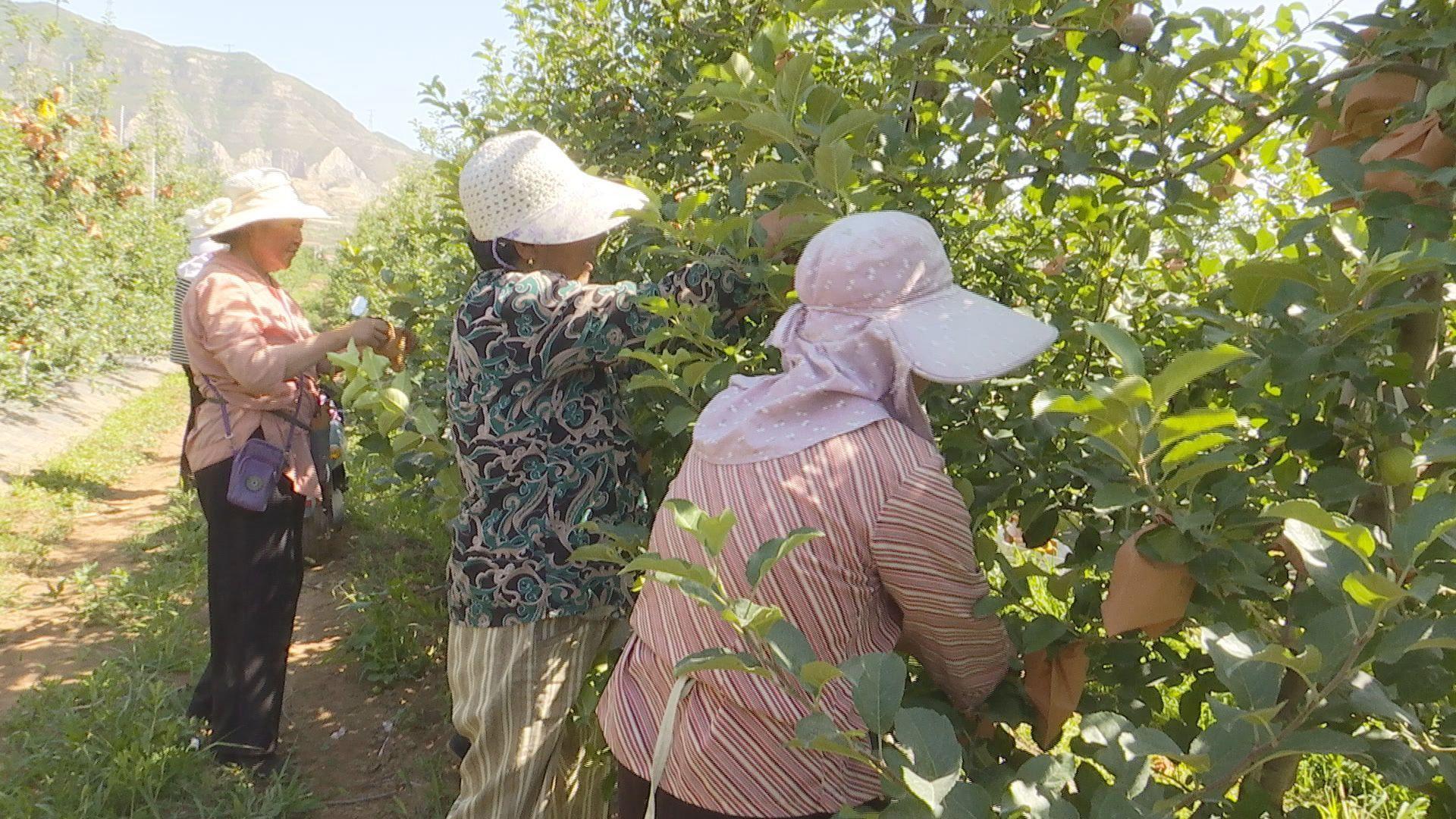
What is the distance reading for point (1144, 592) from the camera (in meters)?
1.05

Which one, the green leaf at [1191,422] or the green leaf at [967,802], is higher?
the green leaf at [1191,422]

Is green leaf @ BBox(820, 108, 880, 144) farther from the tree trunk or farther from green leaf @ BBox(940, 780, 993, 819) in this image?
green leaf @ BBox(940, 780, 993, 819)

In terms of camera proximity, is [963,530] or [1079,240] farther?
[1079,240]

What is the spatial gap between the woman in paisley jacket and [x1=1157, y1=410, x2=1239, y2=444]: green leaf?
3.19 feet

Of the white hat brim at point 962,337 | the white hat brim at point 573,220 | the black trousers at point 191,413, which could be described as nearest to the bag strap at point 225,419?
the black trousers at point 191,413

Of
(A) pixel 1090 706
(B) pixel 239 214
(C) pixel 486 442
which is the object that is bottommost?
(A) pixel 1090 706

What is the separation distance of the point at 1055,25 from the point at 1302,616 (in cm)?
97

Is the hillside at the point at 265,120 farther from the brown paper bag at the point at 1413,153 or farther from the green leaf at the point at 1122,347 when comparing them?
the green leaf at the point at 1122,347

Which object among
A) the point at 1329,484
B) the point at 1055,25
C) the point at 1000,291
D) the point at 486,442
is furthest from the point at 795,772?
the point at 1055,25

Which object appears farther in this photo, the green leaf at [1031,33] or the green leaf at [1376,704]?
the green leaf at [1031,33]

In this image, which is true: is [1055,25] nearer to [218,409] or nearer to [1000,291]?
[1000,291]

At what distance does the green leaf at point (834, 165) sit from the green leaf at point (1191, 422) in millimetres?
622

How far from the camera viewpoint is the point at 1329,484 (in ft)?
3.81

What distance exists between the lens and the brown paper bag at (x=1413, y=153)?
1.19 metres
